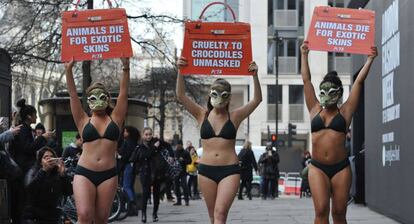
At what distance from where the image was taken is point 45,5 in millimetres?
19391

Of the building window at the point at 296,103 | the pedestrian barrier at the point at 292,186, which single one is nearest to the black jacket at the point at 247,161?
the pedestrian barrier at the point at 292,186

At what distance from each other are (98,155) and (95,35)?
1.81 meters

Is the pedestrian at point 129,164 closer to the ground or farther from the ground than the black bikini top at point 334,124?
closer to the ground

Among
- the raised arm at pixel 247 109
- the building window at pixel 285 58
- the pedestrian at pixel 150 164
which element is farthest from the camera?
the building window at pixel 285 58

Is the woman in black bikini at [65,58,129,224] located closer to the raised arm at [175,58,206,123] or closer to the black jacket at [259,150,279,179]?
the raised arm at [175,58,206,123]

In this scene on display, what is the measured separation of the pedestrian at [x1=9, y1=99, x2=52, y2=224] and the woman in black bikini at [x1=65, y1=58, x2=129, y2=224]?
10.1ft

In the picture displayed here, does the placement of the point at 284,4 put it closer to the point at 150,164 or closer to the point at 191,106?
the point at 150,164

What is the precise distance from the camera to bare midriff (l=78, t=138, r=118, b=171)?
26.7 ft

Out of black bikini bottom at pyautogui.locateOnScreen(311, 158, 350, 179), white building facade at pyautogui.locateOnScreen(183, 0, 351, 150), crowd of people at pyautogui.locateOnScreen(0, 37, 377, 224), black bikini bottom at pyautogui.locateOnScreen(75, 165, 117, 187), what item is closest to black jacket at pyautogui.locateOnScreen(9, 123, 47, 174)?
crowd of people at pyautogui.locateOnScreen(0, 37, 377, 224)

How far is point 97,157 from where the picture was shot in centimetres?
817

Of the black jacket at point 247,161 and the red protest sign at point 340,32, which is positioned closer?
the red protest sign at point 340,32

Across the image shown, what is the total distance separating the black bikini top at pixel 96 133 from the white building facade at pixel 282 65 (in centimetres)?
4234

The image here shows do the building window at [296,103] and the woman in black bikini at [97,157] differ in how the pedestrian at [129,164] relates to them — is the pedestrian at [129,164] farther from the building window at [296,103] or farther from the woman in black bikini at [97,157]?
the building window at [296,103]

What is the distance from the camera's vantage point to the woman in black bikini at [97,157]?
8039 mm
